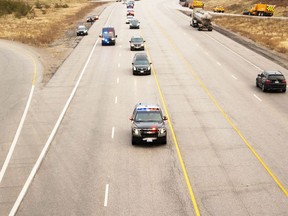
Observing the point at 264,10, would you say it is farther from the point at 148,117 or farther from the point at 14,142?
the point at 14,142

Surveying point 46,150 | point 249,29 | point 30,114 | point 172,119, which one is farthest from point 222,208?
point 249,29

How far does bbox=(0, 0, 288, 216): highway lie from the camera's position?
18.6 meters

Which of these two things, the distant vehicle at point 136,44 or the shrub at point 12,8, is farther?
the shrub at point 12,8

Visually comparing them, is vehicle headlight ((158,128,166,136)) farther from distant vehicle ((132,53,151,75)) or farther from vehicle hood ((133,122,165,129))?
distant vehicle ((132,53,151,75))

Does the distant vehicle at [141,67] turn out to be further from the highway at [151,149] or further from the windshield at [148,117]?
the windshield at [148,117]

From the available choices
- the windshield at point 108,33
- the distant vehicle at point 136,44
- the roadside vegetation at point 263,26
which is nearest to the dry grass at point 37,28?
the windshield at point 108,33

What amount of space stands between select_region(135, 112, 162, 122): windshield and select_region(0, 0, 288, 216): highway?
140 centimetres

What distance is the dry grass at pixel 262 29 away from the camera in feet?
217

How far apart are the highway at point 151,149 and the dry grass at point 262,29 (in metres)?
18.4

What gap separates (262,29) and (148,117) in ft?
202

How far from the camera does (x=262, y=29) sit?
3243 inches

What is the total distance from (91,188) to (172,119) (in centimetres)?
1151

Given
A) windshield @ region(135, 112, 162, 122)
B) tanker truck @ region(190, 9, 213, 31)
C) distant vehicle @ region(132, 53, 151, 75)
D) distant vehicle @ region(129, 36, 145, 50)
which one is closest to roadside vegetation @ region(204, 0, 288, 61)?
tanker truck @ region(190, 9, 213, 31)

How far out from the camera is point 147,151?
24.6m
